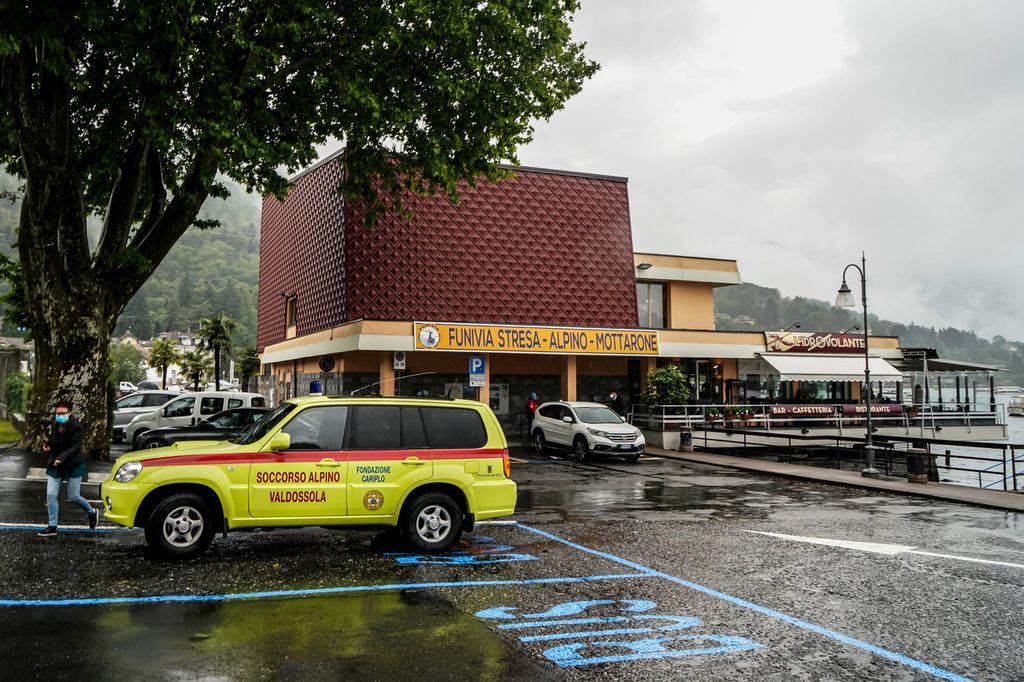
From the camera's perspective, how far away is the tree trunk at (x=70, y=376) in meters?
17.5

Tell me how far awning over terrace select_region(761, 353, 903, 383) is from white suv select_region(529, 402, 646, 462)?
47.3 feet

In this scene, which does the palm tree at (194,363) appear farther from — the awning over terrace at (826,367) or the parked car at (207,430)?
the awning over terrace at (826,367)

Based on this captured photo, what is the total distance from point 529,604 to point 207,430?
13080 mm

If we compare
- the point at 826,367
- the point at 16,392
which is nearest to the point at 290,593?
the point at 16,392

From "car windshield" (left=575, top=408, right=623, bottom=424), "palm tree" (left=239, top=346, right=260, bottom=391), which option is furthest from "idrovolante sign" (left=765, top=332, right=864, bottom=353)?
"palm tree" (left=239, top=346, right=260, bottom=391)

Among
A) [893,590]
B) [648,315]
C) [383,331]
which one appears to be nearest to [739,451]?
[648,315]

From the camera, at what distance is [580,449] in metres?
23.1

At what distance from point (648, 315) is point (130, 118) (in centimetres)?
2618

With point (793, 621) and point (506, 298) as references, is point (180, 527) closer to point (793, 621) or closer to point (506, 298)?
point (793, 621)

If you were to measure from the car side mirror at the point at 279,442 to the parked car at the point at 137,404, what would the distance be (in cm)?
1909

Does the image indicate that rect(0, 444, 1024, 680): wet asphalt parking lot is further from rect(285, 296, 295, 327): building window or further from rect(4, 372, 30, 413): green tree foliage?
rect(285, 296, 295, 327): building window

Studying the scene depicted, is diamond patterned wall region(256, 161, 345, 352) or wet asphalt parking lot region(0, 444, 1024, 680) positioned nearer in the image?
wet asphalt parking lot region(0, 444, 1024, 680)

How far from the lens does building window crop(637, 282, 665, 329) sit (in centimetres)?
3856

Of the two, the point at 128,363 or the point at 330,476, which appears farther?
A: the point at 128,363
